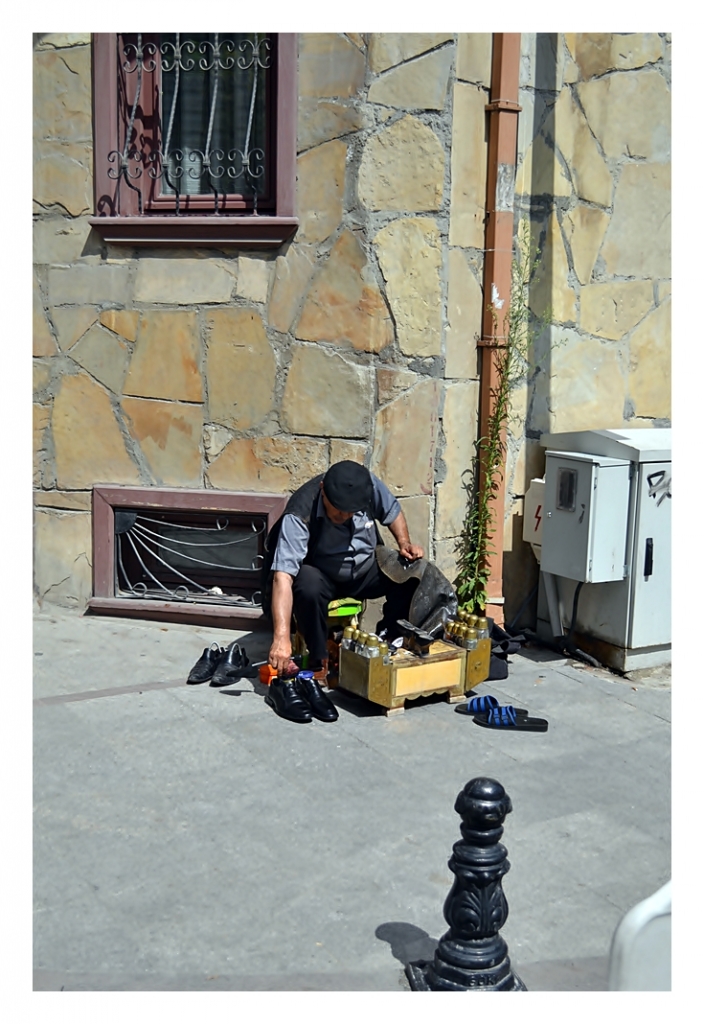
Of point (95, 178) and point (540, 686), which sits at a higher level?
point (95, 178)

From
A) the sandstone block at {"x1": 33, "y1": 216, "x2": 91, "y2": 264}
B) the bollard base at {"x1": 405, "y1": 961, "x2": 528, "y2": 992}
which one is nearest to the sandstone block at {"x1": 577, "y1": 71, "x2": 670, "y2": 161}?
the sandstone block at {"x1": 33, "y1": 216, "x2": 91, "y2": 264}

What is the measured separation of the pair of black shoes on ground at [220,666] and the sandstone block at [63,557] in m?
1.24

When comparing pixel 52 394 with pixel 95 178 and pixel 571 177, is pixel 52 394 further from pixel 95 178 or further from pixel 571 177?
pixel 571 177

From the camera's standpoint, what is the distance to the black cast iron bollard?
2977mm

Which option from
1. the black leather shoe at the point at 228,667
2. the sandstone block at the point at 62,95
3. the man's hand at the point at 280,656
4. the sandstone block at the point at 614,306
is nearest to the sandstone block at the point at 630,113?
the sandstone block at the point at 614,306

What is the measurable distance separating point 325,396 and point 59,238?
1823mm

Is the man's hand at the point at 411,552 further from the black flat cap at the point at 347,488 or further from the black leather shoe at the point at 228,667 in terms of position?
the black leather shoe at the point at 228,667

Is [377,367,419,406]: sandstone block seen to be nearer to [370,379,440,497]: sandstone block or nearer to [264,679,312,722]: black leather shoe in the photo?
[370,379,440,497]: sandstone block

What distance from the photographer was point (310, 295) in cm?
604

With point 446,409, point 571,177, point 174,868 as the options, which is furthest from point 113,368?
point 174,868

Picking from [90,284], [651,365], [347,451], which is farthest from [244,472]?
[651,365]

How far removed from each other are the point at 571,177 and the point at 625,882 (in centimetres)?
406

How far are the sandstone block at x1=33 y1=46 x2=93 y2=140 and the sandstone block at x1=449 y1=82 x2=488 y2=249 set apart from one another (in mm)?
2092

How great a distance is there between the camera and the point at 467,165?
19.4 feet
